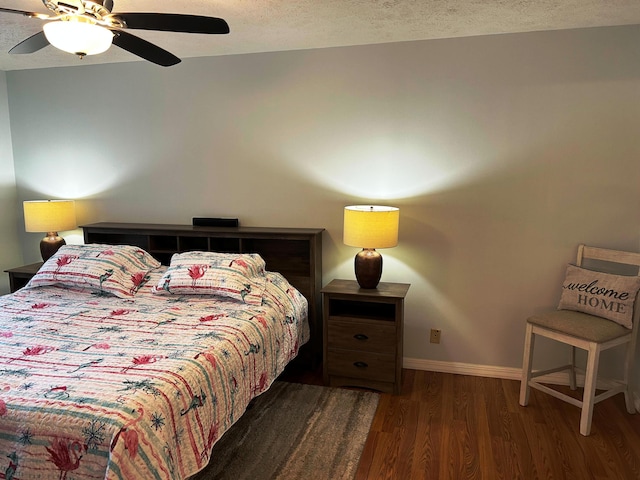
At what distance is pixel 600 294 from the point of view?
8.80 feet

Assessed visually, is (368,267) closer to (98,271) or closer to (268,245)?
(268,245)

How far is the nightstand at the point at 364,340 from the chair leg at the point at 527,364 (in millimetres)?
751

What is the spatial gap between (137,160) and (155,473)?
2.74 metres

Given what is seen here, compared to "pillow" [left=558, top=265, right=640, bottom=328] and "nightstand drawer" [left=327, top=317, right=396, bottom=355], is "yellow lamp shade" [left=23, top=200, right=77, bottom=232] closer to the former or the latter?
"nightstand drawer" [left=327, top=317, right=396, bottom=355]

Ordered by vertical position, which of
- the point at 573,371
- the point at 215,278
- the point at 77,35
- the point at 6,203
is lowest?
the point at 573,371

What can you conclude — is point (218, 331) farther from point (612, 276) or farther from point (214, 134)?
point (612, 276)

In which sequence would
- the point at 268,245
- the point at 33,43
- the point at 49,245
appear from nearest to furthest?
1. the point at 33,43
2. the point at 268,245
3. the point at 49,245

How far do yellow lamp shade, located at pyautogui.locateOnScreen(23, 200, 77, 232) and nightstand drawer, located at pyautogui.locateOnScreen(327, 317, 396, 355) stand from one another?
7.56 ft

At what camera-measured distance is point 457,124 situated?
3020 mm

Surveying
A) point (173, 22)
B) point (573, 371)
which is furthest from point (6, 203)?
point (573, 371)

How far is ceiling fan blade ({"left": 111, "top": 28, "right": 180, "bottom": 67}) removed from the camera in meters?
2.00

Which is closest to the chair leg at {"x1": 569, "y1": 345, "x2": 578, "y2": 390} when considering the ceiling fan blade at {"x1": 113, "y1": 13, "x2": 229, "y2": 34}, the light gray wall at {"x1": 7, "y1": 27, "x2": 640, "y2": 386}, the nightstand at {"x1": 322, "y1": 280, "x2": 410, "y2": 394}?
the light gray wall at {"x1": 7, "y1": 27, "x2": 640, "y2": 386}

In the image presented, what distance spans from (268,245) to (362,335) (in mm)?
998

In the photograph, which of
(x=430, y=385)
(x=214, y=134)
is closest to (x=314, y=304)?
(x=430, y=385)
